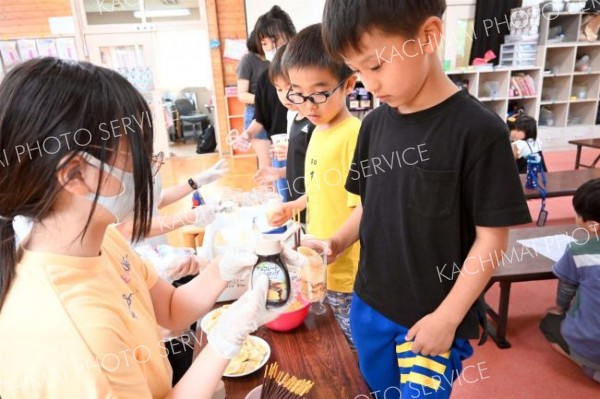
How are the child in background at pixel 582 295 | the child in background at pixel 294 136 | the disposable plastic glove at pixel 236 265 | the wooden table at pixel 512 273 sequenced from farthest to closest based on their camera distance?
1. the wooden table at pixel 512 273
2. the child in background at pixel 582 295
3. the child in background at pixel 294 136
4. the disposable plastic glove at pixel 236 265

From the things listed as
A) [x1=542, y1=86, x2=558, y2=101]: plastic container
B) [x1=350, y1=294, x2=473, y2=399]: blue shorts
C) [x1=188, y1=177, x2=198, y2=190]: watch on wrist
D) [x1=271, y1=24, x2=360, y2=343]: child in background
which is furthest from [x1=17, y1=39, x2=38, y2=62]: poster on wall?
[x1=542, y1=86, x2=558, y2=101]: plastic container

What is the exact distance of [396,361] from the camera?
1.04 meters

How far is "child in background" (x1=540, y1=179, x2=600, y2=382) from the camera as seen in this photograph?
1831 mm

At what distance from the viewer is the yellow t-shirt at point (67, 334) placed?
65cm

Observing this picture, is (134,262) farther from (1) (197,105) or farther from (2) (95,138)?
(1) (197,105)

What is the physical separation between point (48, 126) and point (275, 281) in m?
0.56

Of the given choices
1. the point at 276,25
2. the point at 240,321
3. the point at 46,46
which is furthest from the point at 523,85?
the point at 46,46

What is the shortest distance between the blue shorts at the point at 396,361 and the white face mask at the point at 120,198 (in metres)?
0.64

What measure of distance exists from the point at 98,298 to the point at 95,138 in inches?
11.6

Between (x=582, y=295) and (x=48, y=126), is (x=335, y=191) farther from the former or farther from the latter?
(x=582, y=295)

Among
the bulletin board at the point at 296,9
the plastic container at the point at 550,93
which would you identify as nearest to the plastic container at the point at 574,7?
the plastic container at the point at 550,93

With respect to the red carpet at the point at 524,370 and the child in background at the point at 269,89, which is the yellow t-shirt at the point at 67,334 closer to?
the red carpet at the point at 524,370

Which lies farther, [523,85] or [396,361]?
[523,85]

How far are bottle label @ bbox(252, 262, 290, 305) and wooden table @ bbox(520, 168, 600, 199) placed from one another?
290 centimetres
